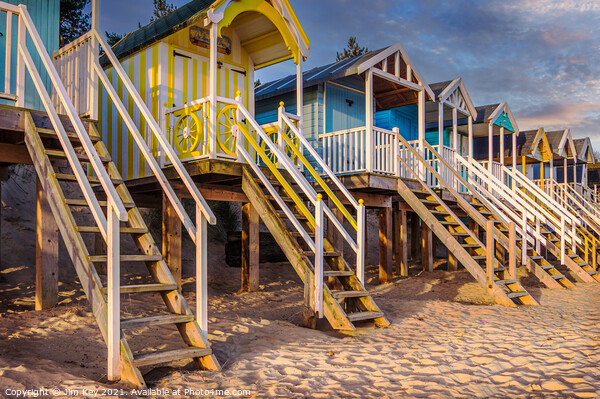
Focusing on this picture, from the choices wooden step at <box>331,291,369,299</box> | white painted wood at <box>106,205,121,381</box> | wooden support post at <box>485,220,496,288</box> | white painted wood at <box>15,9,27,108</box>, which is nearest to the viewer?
white painted wood at <box>106,205,121,381</box>

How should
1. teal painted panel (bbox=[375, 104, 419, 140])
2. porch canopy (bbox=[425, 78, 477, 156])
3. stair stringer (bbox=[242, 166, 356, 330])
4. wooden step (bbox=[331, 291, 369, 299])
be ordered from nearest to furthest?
stair stringer (bbox=[242, 166, 356, 330]), wooden step (bbox=[331, 291, 369, 299]), porch canopy (bbox=[425, 78, 477, 156]), teal painted panel (bbox=[375, 104, 419, 140])

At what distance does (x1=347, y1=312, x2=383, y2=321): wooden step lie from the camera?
21.3 ft

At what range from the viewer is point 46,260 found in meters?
7.37

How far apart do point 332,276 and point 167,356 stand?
2900 mm

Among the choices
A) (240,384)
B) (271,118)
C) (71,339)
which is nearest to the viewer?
(240,384)

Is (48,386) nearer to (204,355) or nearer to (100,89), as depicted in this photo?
(204,355)

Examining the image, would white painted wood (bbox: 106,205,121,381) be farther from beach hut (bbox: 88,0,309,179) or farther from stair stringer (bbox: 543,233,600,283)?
stair stringer (bbox: 543,233,600,283)

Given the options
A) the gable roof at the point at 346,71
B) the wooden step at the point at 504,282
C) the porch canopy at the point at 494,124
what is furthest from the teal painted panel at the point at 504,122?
the wooden step at the point at 504,282


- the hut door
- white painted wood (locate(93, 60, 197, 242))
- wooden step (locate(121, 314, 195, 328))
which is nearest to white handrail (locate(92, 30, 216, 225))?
white painted wood (locate(93, 60, 197, 242))

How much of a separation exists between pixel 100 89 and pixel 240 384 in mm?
7138

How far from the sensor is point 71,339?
564 cm

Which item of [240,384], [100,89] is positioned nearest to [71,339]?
[240,384]

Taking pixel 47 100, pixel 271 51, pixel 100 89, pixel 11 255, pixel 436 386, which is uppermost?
pixel 271 51

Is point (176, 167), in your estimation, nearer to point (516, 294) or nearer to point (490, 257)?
point (490, 257)
